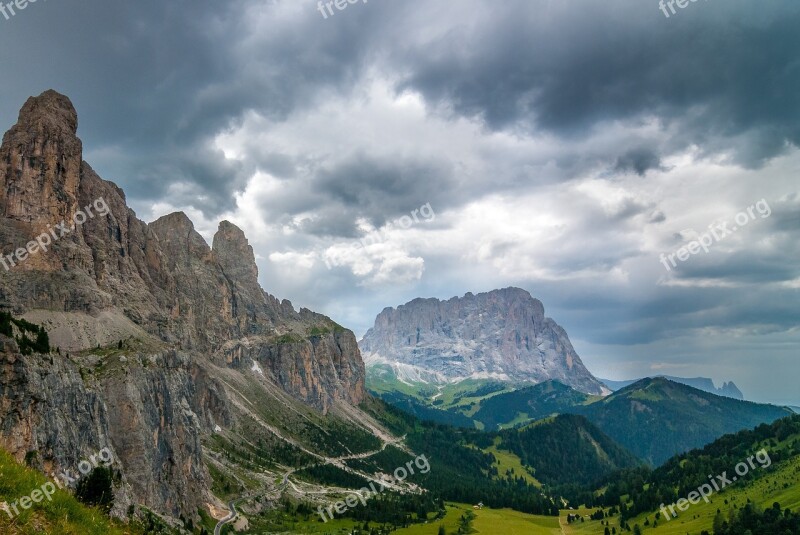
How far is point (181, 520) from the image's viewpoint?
13138 centimetres

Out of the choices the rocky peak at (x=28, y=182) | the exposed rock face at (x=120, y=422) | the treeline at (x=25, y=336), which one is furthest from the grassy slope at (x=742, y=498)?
the rocky peak at (x=28, y=182)

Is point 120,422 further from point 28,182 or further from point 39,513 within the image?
→ point 39,513

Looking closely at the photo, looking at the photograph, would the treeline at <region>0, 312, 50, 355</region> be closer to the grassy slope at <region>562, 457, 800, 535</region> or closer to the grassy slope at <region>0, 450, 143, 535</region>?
the grassy slope at <region>0, 450, 143, 535</region>

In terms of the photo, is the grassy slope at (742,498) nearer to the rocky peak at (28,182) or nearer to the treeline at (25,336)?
the treeline at (25,336)

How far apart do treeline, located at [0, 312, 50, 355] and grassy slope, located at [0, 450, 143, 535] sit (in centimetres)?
8136

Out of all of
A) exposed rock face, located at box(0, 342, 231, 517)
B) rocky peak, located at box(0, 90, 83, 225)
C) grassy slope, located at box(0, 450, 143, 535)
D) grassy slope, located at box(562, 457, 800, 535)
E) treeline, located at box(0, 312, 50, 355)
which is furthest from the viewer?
rocky peak, located at box(0, 90, 83, 225)

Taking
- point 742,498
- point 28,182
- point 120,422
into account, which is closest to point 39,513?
point 120,422

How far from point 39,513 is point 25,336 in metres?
94.6

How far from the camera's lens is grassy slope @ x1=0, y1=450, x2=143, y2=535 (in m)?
13.8

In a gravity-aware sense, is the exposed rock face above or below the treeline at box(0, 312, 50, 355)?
below

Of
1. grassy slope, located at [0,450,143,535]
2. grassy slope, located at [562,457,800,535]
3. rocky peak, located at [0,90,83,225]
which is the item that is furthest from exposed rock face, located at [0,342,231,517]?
grassy slope, located at [562,457,800,535]

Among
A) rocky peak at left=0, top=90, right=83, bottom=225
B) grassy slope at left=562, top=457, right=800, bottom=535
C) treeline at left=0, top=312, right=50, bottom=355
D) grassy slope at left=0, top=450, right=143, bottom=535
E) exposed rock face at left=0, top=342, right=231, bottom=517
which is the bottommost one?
grassy slope at left=562, top=457, right=800, bottom=535

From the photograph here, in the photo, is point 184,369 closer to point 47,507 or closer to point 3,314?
point 3,314

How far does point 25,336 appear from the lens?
91000 mm
